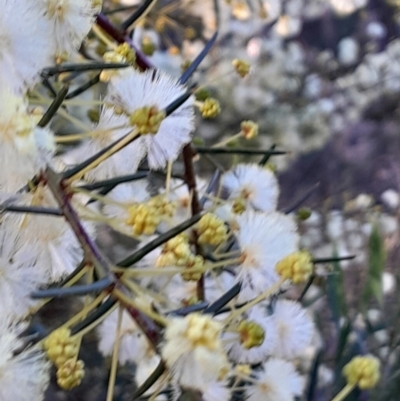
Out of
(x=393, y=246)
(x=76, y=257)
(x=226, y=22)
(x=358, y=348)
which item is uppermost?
(x=76, y=257)

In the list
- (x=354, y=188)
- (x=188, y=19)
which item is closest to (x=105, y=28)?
(x=188, y=19)

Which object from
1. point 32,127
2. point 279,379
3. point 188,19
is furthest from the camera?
point 188,19

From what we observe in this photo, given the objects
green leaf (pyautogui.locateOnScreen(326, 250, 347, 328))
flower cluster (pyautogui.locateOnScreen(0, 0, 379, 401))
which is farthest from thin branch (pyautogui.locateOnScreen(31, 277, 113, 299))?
green leaf (pyautogui.locateOnScreen(326, 250, 347, 328))

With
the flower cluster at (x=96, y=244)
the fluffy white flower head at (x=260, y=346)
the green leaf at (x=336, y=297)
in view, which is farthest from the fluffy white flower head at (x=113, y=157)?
the green leaf at (x=336, y=297)

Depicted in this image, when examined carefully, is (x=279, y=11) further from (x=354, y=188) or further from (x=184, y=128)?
(x=184, y=128)

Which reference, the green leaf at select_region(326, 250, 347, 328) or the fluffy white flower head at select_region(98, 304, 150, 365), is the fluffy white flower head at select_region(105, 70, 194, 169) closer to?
the fluffy white flower head at select_region(98, 304, 150, 365)
